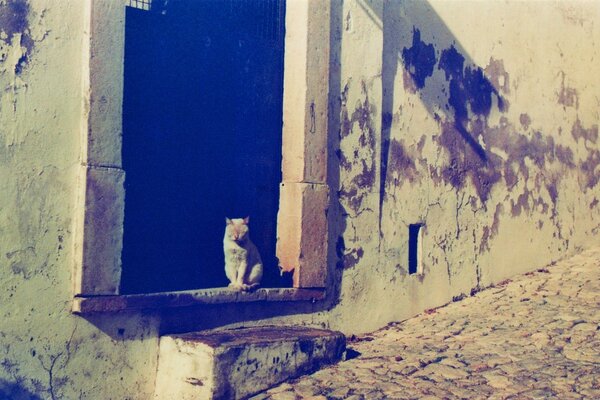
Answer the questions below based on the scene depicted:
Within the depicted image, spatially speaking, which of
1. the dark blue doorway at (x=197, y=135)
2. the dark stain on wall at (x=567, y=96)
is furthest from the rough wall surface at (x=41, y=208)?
the dark stain on wall at (x=567, y=96)

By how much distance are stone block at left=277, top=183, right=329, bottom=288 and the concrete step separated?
2.09 ft

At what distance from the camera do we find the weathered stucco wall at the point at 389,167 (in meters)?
4.61

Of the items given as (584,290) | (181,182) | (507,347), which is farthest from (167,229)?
(584,290)

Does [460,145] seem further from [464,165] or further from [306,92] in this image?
[306,92]

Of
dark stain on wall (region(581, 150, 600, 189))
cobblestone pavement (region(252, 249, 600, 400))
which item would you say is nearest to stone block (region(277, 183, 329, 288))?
cobblestone pavement (region(252, 249, 600, 400))

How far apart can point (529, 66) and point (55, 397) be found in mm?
6344

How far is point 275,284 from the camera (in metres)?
6.19

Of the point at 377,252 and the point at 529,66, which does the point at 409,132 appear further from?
the point at 529,66

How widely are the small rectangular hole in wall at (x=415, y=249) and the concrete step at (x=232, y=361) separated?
5.90 feet

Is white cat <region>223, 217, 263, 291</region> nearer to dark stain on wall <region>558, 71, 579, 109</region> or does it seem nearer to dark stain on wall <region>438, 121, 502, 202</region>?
dark stain on wall <region>438, 121, 502, 202</region>

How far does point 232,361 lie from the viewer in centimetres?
496

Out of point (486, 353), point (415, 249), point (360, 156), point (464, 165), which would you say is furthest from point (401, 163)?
point (486, 353)

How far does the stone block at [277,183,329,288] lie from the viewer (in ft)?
19.5

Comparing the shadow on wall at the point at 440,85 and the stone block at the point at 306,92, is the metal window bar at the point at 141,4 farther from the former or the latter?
the shadow on wall at the point at 440,85
